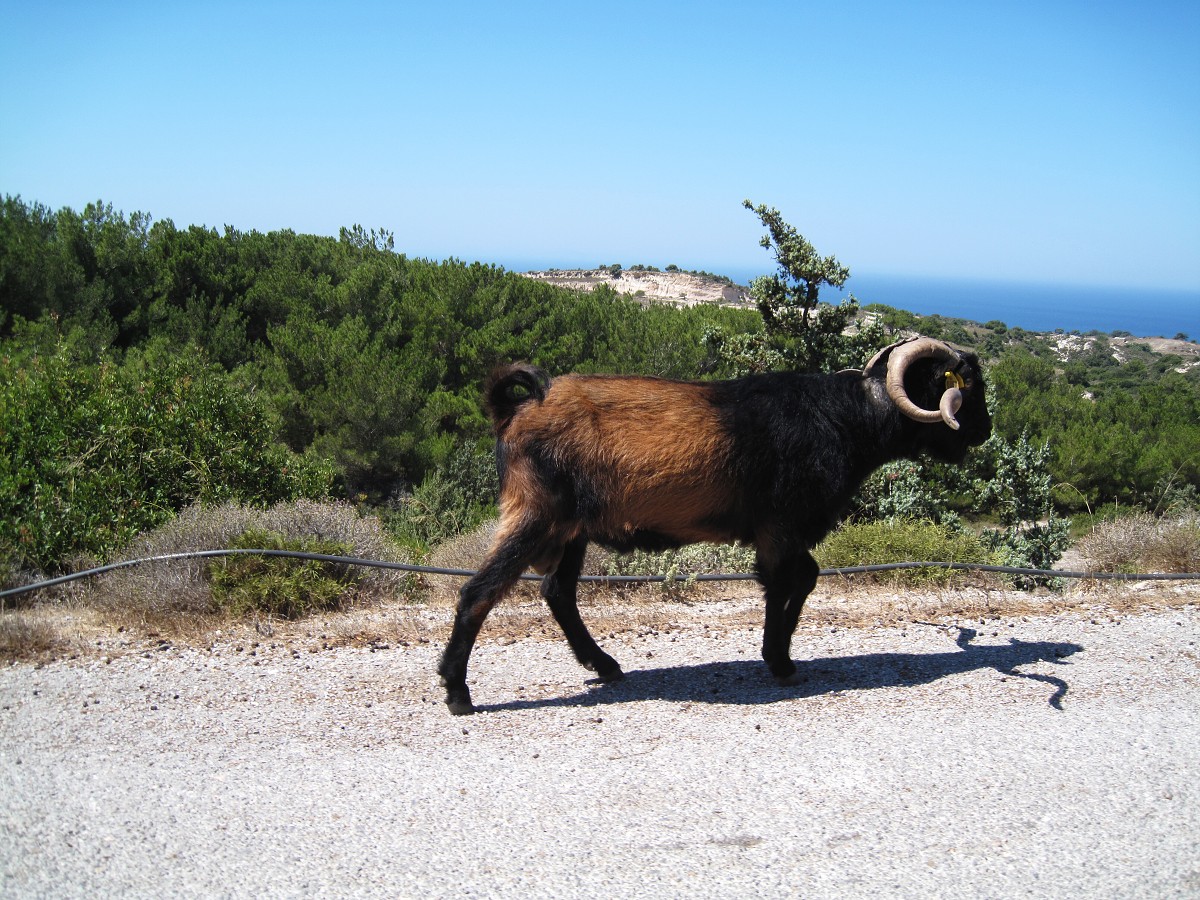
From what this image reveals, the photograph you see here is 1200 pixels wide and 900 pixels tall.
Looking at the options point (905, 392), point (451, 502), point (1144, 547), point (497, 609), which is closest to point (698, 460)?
point (905, 392)

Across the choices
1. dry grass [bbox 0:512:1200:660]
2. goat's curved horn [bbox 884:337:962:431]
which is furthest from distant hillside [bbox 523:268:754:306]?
goat's curved horn [bbox 884:337:962:431]

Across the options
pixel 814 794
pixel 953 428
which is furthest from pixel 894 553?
pixel 814 794

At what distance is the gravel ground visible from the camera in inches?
140

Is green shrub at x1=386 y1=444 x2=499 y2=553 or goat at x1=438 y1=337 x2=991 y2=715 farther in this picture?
green shrub at x1=386 y1=444 x2=499 y2=553

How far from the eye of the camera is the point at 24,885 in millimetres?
3381

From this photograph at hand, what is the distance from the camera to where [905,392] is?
222 inches

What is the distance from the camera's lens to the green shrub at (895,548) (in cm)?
863

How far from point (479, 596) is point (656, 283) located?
122ft

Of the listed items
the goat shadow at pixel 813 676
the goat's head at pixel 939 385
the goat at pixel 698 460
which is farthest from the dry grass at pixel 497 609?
the goat's head at pixel 939 385

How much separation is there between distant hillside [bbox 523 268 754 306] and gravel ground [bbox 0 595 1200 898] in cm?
2773

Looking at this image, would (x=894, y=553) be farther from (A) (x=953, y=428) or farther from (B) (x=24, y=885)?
(B) (x=24, y=885)

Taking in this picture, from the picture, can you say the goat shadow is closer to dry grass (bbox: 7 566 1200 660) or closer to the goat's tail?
dry grass (bbox: 7 566 1200 660)

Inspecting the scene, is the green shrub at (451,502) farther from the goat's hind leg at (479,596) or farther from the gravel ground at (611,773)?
the goat's hind leg at (479,596)

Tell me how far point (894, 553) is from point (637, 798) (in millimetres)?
5271
